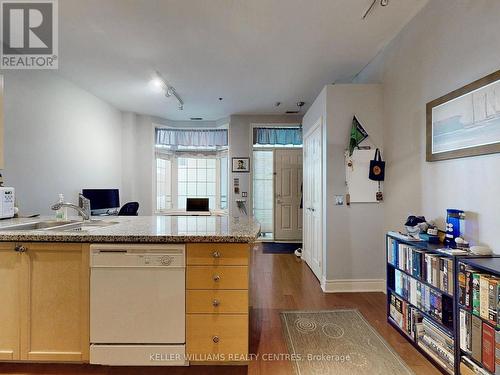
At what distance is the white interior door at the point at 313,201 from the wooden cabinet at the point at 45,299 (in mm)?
2596

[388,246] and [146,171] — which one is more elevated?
[146,171]

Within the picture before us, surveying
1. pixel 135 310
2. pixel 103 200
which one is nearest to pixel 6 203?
pixel 135 310

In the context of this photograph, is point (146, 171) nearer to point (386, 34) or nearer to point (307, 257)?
point (307, 257)

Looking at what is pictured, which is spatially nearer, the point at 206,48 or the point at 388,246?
the point at 388,246

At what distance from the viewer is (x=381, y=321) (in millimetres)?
2352

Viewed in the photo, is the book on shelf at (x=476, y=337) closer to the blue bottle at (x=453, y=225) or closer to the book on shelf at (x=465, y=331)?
the book on shelf at (x=465, y=331)

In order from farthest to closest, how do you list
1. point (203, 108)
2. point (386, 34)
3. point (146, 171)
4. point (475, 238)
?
1. point (146, 171)
2. point (203, 108)
3. point (386, 34)
4. point (475, 238)

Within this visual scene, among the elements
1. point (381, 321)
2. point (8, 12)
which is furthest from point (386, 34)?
point (8, 12)

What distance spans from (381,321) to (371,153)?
177cm

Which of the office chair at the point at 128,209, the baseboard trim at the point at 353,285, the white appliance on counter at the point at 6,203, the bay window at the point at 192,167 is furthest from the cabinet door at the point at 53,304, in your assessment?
the bay window at the point at 192,167

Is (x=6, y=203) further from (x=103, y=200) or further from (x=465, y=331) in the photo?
(x=465, y=331)

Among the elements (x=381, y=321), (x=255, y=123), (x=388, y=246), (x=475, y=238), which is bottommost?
(x=381, y=321)

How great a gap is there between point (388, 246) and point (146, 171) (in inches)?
187

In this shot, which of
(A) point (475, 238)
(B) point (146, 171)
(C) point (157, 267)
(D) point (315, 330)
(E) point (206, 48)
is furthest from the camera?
(B) point (146, 171)
